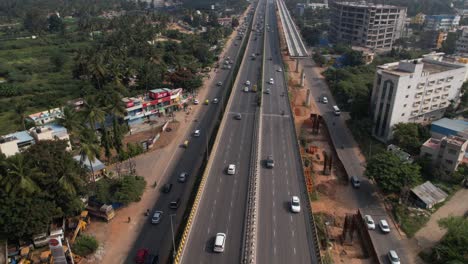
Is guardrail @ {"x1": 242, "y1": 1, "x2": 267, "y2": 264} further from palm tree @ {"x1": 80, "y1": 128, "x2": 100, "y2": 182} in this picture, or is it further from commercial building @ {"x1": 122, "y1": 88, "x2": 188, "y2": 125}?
commercial building @ {"x1": 122, "y1": 88, "x2": 188, "y2": 125}

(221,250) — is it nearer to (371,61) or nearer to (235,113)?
(235,113)

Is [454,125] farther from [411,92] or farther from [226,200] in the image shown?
[226,200]

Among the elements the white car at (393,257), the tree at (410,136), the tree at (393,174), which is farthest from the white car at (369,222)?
the tree at (410,136)

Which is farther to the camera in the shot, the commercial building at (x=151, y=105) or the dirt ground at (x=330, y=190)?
the commercial building at (x=151, y=105)

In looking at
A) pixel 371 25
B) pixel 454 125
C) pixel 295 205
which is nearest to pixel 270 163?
pixel 295 205

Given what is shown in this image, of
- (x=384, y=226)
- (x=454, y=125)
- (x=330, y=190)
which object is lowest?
(x=330, y=190)

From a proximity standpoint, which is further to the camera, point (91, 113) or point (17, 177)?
point (91, 113)

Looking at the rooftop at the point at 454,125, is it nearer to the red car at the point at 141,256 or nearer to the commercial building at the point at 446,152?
the commercial building at the point at 446,152

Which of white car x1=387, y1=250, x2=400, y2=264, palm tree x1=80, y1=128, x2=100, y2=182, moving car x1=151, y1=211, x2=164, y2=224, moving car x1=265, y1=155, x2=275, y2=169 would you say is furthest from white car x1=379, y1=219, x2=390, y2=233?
palm tree x1=80, y1=128, x2=100, y2=182
